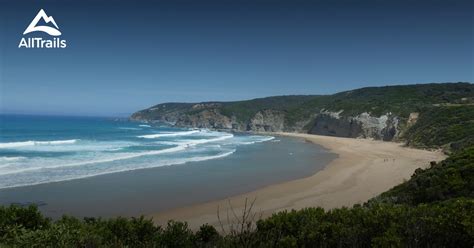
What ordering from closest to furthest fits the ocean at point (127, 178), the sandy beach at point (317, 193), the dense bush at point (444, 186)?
the dense bush at point (444, 186) → the sandy beach at point (317, 193) → the ocean at point (127, 178)

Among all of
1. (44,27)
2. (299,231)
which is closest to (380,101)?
(44,27)

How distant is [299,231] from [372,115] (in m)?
68.4

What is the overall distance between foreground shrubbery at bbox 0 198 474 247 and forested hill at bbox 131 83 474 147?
36919 millimetres

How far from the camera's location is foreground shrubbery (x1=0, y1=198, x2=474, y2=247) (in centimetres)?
589

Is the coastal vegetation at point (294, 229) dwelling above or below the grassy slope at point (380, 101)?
below

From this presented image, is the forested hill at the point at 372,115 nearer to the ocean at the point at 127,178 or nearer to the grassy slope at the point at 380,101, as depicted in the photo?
the grassy slope at the point at 380,101

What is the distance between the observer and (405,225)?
6488 millimetres

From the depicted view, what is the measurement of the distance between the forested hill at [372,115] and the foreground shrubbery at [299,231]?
3692cm

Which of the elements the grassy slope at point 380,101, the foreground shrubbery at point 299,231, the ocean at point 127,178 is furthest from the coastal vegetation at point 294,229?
the grassy slope at point 380,101

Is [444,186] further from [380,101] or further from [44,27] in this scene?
[380,101]

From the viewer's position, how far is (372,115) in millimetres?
71438

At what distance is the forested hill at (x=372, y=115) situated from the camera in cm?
5228

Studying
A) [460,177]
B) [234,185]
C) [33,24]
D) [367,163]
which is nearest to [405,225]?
[460,177]

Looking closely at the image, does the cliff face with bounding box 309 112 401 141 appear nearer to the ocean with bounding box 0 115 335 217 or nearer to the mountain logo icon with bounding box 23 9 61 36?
the ocean with bounding box 0 115 335 217
